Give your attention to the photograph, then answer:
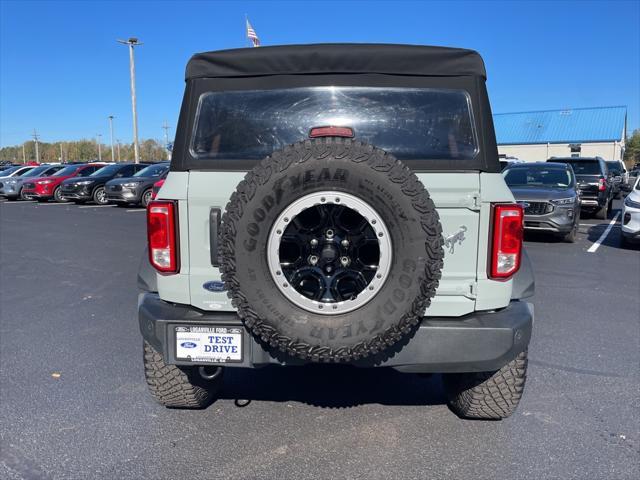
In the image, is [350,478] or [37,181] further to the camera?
[37,181]

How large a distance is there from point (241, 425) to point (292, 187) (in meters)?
1.61

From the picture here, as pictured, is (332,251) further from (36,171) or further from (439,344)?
(36,171)

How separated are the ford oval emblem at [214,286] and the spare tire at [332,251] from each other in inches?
11.7

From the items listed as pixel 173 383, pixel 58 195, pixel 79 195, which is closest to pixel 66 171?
pixel 58 195

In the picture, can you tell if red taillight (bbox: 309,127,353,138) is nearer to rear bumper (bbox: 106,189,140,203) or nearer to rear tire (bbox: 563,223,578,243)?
rear tire (bbox: 563,223,578,243)

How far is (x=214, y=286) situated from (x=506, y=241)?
150cm

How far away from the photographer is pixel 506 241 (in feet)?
9.00

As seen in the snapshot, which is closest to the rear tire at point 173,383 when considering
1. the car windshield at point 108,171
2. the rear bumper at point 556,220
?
the rear bumper at point 556,220

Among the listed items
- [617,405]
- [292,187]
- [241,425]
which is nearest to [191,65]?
[292,187]

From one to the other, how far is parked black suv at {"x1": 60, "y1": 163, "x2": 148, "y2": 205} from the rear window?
18.3 m

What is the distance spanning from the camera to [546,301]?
242 inches

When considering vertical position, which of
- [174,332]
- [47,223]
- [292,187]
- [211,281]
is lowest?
[47,223]

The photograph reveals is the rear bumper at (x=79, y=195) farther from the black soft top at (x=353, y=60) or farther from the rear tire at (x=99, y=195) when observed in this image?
the black soft top at (x=353, y=60)

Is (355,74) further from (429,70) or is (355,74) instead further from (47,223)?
(47,223)
